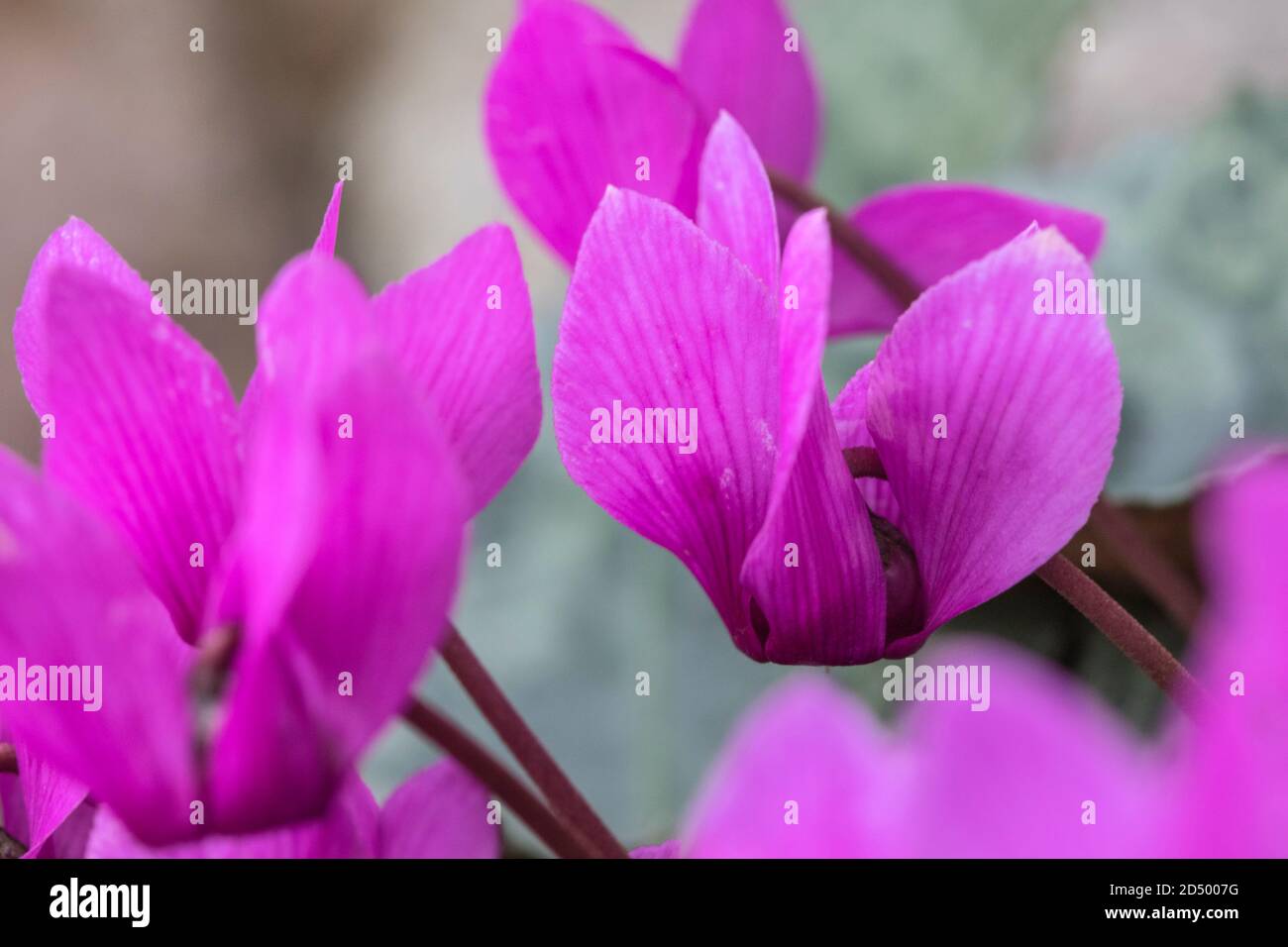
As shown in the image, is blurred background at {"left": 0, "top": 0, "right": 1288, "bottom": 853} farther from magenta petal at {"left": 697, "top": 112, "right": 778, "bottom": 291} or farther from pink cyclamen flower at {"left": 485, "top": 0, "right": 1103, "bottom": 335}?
magenta petal at {"left": 697, "top": 112, "right": 778, "bottom": 291}

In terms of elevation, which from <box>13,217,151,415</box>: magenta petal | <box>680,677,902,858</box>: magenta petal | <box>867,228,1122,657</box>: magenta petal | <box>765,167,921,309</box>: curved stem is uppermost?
<box>765,167,921,309</box>: curved stem

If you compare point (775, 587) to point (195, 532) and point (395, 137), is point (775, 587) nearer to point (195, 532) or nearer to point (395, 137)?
point (195, 532)

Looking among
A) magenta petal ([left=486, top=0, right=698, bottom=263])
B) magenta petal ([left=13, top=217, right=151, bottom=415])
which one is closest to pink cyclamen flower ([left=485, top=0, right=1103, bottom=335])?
magenta petal ([left=486, top=0, right=698, bottom=263])

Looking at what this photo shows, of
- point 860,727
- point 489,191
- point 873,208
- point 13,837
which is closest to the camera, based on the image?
point 860,727

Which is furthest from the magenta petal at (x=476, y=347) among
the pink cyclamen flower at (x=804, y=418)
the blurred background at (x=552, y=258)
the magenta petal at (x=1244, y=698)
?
the blurred background at (x=552, y=258)

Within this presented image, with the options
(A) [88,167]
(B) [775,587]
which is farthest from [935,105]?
(A) [88,167]

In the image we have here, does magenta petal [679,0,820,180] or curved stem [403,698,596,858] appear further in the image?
magenta petal [679,0,820,180]
